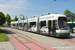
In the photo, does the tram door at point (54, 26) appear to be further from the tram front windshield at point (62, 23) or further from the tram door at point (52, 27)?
the tram front windshield at point (62, 23)

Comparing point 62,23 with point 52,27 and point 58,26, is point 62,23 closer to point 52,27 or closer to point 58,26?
point 58,26

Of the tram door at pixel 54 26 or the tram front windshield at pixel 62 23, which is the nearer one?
the tram front windshield at pixel 62 23

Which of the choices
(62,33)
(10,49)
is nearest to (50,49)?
(10,49)

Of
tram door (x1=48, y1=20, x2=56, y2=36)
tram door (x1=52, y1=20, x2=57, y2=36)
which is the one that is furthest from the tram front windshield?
A: tram door (x1=48, y1=20, x2=56, y2=36)

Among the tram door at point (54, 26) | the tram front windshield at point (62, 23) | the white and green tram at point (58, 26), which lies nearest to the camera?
the white and green tram at point (58, 26)

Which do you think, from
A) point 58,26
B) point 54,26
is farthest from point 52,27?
point 58,26

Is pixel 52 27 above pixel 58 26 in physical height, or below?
below

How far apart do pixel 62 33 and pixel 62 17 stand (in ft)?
6.65

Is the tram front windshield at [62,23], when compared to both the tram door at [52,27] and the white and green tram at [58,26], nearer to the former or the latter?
the white and green tram at [58,26]

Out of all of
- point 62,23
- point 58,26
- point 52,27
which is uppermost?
point 62,23

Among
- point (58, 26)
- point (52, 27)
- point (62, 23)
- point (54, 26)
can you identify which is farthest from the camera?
point (52, 27)

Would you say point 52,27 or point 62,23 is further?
point 52,27

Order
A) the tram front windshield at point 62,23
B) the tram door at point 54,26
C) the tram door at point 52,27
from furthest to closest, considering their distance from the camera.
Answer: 1. the tram door at point 52,27
2. the tram door at point 54,26
3. the tram front windshield at point 62,23

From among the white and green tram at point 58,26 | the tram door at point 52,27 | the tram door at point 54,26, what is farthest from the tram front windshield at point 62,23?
the tram door at point 52,27
